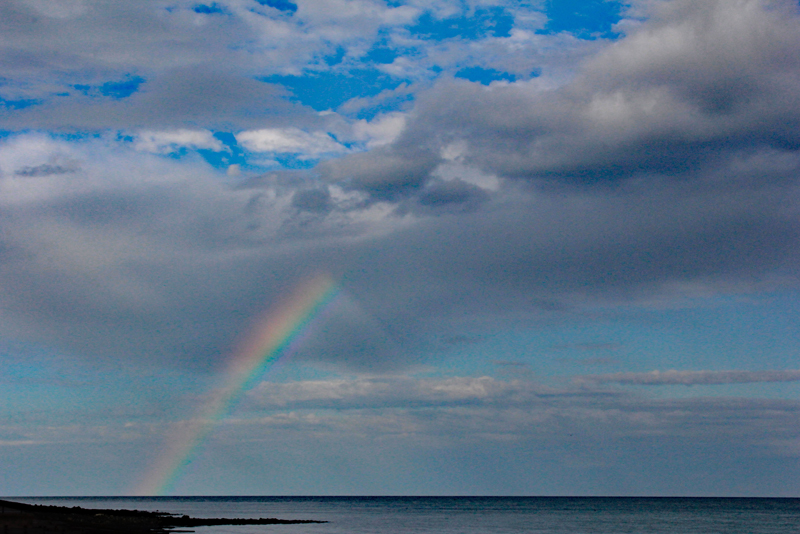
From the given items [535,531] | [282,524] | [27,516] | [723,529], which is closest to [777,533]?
[723,529]

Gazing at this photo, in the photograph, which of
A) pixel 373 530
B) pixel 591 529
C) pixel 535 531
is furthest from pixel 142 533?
pixel 591 529

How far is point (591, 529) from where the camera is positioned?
129375 mm

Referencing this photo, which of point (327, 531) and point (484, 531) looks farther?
point (484, 531)

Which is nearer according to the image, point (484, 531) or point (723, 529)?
point (484, 531)

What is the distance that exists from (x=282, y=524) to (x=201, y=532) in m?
31.1

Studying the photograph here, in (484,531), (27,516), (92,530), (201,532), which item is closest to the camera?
(92,530)

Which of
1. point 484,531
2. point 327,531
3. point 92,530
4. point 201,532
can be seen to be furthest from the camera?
point 484,531

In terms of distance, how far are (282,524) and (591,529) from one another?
165 ft

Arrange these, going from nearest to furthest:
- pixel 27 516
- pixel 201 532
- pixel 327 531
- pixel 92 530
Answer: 1. pixel 92 530
2. pixel 27 516
3. pixel 201 532
4. pixel 327 531

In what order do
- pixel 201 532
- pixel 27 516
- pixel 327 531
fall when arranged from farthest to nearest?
1. pixel 327 531
2. pixel 201 532
3. pixel 27 516

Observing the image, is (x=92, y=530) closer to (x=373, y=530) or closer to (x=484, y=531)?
(x=373, y=530)

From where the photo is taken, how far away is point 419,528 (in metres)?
123

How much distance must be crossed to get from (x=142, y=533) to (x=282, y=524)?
4706 cm

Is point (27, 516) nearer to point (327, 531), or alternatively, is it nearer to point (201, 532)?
point (201, 532)
